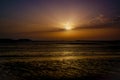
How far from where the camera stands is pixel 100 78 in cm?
2433

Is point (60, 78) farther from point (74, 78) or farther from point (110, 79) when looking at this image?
point (110, 79)

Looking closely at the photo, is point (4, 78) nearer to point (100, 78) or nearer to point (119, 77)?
point (100, 78)

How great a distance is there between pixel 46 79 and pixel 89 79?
178 inches

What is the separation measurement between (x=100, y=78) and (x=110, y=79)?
1.20 meters

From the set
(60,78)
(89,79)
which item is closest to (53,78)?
(60,78)

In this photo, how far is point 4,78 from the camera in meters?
24.1

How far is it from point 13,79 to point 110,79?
33.6 feet

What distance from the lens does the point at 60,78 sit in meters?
24.1

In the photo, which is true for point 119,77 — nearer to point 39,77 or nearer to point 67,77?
point 67,77

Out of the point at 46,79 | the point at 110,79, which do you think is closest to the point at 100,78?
the point at 110,79

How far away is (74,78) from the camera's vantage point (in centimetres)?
2405

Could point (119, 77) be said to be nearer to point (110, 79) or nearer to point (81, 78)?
point (110, 79)

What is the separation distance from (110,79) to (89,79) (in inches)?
86.0

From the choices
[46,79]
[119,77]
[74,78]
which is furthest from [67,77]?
[119,77]
